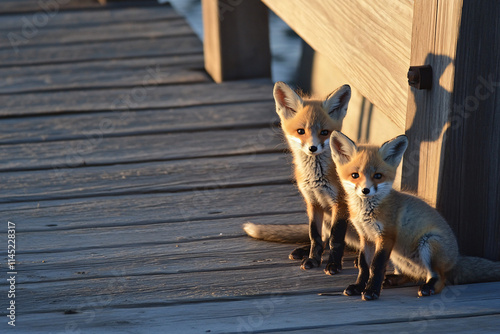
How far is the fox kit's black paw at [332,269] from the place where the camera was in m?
2.81

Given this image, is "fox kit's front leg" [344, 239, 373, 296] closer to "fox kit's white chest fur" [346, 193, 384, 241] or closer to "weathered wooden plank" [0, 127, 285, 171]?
"fox kit's white chest fur" [346, 193, 384, 241]

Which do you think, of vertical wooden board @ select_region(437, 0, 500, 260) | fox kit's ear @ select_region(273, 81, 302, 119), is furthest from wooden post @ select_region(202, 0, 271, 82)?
vertical wooden board @ select_region(437, 0, 500, 260)

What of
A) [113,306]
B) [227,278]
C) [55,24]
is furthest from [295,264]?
[55,24]

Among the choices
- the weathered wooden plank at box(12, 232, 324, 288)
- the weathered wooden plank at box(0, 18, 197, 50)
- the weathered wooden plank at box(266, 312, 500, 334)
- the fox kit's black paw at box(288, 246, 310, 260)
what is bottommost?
the weathered wooden plank at box(12, 232, 324, 288)

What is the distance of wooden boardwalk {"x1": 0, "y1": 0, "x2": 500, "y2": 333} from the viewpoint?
2.48m

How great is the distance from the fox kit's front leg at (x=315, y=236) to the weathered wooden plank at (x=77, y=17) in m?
4.88

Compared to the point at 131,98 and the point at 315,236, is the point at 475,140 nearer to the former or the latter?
the point at 315,236

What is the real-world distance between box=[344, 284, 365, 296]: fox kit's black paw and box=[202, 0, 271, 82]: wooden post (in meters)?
3.22

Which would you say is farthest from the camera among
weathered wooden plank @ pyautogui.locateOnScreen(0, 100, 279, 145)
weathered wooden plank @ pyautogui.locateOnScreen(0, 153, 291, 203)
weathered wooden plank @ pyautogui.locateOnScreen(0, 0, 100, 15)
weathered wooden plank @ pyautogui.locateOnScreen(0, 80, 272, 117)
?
weathered wooden plank @ pyautogui.locateOnScreen(0, 0, 100, 15)

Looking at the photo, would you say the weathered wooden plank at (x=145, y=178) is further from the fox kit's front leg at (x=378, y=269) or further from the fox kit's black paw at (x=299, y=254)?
the fox kit's front leg at (x=378, y=269)

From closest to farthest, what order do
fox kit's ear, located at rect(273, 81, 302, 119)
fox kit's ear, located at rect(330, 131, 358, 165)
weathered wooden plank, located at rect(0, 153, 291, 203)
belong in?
fox kit's ear, located at rect(330, 131, 358, 165)
fox kit's ear, located at rect(273, 81, 302, 119)
weathered wooden plank, located at rect(0, 153, 291, 203)

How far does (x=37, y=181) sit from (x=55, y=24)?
3.81 m

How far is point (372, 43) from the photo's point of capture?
3152 millimetres

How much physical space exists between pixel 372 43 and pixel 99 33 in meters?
4.34
